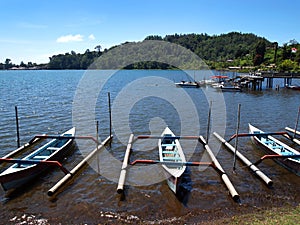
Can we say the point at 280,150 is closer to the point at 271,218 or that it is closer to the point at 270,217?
the point at 270,217

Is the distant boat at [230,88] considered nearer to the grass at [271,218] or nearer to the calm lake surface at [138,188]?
the calm lake surface at [138,188]

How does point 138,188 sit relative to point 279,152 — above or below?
below

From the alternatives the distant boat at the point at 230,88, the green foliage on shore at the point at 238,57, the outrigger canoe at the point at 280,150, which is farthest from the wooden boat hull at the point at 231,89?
the outrigger canoe at the point at 280,150

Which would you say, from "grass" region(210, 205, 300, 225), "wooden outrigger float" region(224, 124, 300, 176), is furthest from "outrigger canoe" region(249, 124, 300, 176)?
"grass" region(210, 205, 300, 225)

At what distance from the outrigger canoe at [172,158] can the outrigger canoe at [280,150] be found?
20.5ft

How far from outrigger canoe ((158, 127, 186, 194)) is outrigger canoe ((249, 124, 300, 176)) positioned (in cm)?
625

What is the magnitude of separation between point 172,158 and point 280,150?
25.2ft

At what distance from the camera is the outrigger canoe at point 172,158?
12.3 metres

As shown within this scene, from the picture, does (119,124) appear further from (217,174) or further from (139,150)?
(217,174)

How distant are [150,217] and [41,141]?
13595mm

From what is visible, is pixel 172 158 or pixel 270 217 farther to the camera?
pixel 172 158

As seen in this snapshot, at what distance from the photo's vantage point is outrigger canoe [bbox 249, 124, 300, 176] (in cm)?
1461

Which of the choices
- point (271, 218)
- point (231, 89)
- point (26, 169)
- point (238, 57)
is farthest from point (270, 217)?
point (238, 57)

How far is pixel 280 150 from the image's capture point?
661 inches
